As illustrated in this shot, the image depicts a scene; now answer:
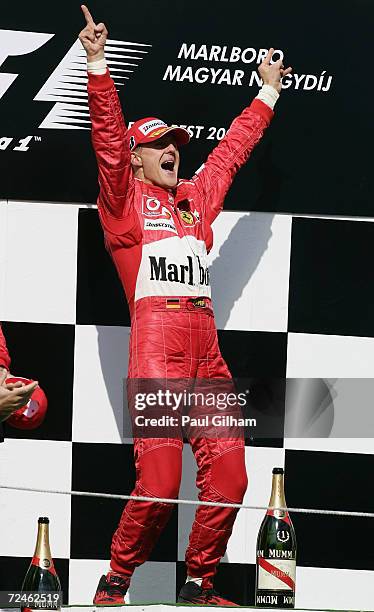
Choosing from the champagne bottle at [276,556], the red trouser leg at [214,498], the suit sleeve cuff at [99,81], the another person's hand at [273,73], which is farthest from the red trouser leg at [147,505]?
the another person's hand at [273,73]

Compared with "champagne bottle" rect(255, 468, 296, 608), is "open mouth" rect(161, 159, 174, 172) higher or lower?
higher

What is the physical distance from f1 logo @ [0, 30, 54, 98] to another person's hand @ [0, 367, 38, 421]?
112 centimetres

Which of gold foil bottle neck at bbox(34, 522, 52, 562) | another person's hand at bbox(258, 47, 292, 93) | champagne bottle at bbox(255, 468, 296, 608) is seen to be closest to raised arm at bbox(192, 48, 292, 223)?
another person's hand at bbox(258, 47, 292, 93)

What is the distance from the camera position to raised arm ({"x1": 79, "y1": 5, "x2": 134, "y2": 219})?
3.17 meters

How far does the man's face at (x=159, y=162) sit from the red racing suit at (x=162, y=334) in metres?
0.04

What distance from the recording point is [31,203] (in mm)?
3596

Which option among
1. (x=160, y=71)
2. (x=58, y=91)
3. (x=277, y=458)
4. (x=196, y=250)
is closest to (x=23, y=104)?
(x=58, y=91)

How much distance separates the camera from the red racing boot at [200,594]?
334 cm

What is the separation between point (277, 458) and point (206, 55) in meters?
1.13

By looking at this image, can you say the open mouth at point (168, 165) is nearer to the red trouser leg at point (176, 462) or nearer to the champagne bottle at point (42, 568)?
the red trouser leg at point (176, 462)

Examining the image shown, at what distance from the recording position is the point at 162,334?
3.32 metres

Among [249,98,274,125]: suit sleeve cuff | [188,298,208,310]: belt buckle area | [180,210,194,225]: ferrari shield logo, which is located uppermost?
[249,98,274,125]: suit sleeve cuff

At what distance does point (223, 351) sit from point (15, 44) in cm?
101

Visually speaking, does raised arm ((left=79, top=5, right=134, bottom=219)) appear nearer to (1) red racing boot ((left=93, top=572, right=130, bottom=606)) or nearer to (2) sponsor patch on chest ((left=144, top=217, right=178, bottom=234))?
(2) sponsor patch on chest ((left=144, top=217, right=178, bottom=234))
